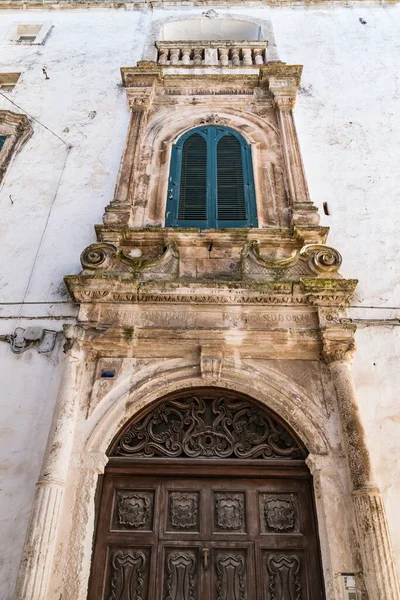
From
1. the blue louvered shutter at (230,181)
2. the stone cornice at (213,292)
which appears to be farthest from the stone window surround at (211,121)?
the stone cornice at (213,292)

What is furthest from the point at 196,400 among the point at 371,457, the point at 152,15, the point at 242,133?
the point at 152,15

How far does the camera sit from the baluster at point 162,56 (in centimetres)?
985

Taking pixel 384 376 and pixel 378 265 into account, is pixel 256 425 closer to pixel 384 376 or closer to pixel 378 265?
pixel 384 376

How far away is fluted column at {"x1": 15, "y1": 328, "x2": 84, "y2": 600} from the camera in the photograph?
4220 millimetres

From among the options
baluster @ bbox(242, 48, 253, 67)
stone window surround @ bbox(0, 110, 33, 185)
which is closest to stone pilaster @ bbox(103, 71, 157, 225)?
stone window surround @ bbox(0, 110, 33, 185)

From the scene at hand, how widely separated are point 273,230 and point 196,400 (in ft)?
8.09

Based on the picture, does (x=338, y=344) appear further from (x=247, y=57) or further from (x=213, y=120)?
(x=247, y=57)

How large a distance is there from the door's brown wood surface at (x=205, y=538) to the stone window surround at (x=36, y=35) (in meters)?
9.26

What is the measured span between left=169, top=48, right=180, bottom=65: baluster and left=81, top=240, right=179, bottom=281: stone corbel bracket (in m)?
5.20

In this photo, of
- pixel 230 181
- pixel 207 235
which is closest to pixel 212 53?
pixel 230 181

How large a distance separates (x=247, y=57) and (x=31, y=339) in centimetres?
710

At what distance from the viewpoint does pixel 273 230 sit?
6637 mm

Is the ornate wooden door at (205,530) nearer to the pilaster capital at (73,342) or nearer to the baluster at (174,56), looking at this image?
the pilaster capital at (73,342)

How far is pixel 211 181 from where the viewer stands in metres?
7.59
